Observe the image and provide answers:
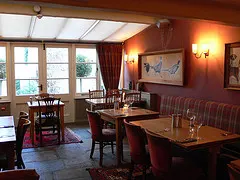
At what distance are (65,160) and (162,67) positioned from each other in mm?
2890

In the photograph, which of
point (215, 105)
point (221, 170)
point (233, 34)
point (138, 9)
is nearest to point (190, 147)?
point (221, 170)

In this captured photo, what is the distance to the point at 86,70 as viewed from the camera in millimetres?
7207

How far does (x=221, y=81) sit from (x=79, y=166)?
2.68 meters

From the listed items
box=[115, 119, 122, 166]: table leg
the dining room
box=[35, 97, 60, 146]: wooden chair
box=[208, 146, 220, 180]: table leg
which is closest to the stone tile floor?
the dining room

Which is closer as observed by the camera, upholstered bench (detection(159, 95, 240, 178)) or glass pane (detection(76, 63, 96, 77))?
upholstered bench (detection(159, 95, 240, 178))

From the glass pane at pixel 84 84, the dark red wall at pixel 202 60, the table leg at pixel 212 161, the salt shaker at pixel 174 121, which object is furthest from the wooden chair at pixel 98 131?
the glass pane at pixel 84 84

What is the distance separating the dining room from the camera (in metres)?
3.04

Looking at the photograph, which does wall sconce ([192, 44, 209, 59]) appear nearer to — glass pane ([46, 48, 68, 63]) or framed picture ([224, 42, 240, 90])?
framed picture ([224, 42, 240, 90])

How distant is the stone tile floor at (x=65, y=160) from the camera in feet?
11.7

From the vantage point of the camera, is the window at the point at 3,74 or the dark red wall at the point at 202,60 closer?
the dark red wall at the point at 202,60

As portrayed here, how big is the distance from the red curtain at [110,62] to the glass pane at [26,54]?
1.73m

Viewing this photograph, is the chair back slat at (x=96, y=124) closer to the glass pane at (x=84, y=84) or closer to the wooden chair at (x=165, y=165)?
Result: the wooden chair at (x=165, y=165)

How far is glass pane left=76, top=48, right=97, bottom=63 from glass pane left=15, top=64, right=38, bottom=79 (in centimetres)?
120

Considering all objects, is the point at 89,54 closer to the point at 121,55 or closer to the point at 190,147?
the point at 121,55
